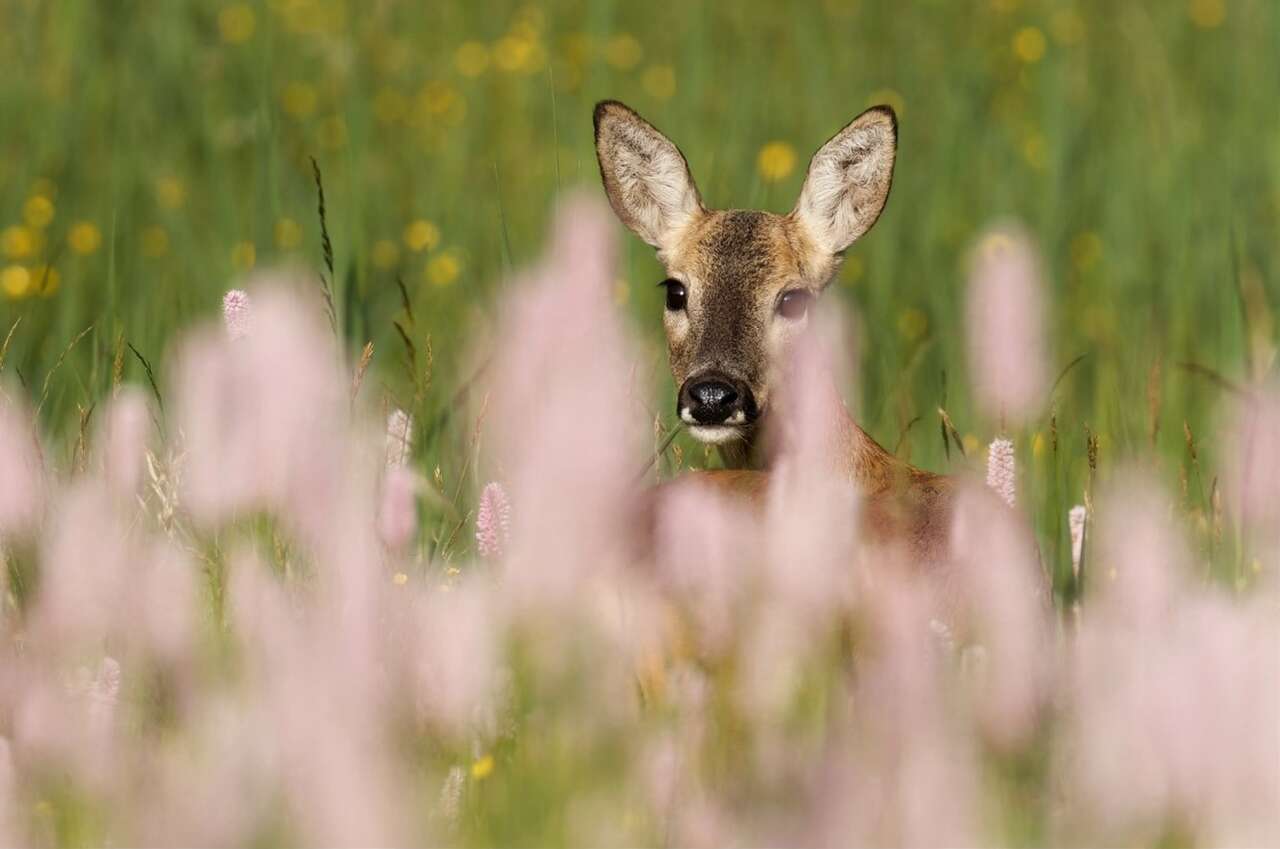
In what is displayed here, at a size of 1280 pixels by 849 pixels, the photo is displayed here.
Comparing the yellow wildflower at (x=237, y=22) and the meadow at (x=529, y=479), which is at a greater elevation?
the yellow wildflower at (x=237, y=22)

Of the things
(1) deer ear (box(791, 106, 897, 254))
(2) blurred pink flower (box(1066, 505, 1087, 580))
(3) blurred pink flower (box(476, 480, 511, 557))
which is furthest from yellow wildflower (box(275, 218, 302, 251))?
(3) blurred pink flower (box(476, 480, 511, 557))

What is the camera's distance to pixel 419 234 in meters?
7.57

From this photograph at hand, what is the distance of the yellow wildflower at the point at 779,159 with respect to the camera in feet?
25.0

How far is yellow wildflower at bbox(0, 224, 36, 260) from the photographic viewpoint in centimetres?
720

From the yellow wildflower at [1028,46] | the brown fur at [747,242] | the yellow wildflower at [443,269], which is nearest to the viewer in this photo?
the brown fur at [747,242]

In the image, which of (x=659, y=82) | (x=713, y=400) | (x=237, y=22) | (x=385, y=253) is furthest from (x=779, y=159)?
(x=713, y=400)

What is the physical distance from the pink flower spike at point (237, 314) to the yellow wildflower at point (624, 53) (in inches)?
293

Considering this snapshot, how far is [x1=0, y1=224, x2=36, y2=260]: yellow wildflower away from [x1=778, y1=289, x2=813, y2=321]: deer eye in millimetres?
3173

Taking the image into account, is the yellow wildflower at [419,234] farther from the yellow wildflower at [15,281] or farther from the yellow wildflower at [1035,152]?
the yellow wildflower at [1035,152]

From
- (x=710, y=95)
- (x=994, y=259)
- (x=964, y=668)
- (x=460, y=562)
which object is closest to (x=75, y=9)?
(x=710, y=95)

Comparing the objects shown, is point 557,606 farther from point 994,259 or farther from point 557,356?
point 994,259

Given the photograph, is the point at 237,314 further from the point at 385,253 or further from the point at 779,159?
the point at 779,159

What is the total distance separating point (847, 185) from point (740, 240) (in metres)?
0.39

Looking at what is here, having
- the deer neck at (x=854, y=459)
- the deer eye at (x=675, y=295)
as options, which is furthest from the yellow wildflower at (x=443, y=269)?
the deer neck at (x=854, y=459)
